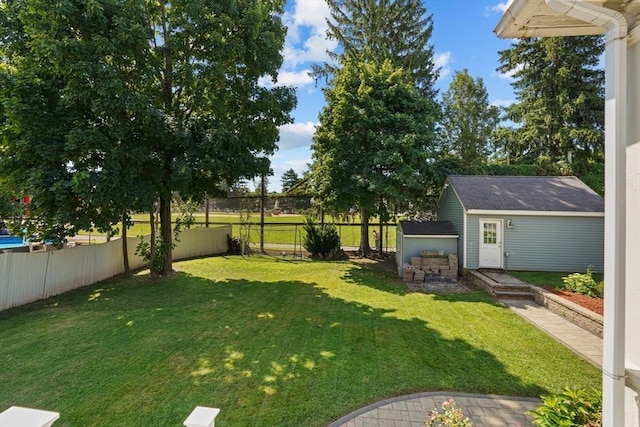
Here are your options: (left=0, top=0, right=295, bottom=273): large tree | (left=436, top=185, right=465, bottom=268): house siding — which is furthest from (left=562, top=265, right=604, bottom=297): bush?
(left=0, top=0, right=295, bottom=273): large tree

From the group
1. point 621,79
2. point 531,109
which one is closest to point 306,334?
point 621,79

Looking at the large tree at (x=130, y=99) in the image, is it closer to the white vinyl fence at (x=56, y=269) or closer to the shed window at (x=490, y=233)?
the white vinyl fence at (x=56, y=269)

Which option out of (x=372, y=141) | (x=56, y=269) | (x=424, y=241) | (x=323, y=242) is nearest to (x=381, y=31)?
(x=372, y=141)

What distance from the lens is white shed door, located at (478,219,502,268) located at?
10547mm

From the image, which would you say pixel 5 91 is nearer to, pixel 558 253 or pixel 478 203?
pixel 478 203

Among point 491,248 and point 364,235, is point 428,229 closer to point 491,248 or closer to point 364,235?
point 491,248

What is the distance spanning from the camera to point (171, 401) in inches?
145

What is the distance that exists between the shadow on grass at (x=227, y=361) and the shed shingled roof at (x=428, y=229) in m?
4.15

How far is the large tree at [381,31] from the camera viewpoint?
16.0m

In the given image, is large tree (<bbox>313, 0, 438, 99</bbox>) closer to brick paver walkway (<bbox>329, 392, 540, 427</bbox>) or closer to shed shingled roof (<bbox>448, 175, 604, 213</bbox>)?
shed shingled roof (<bbox>448, 175, 604, 213</bbox>)

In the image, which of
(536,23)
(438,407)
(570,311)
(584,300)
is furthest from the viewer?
(584,300)

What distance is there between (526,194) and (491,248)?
251cm

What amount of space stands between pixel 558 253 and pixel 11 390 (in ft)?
42.7

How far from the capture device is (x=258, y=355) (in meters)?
4.91
